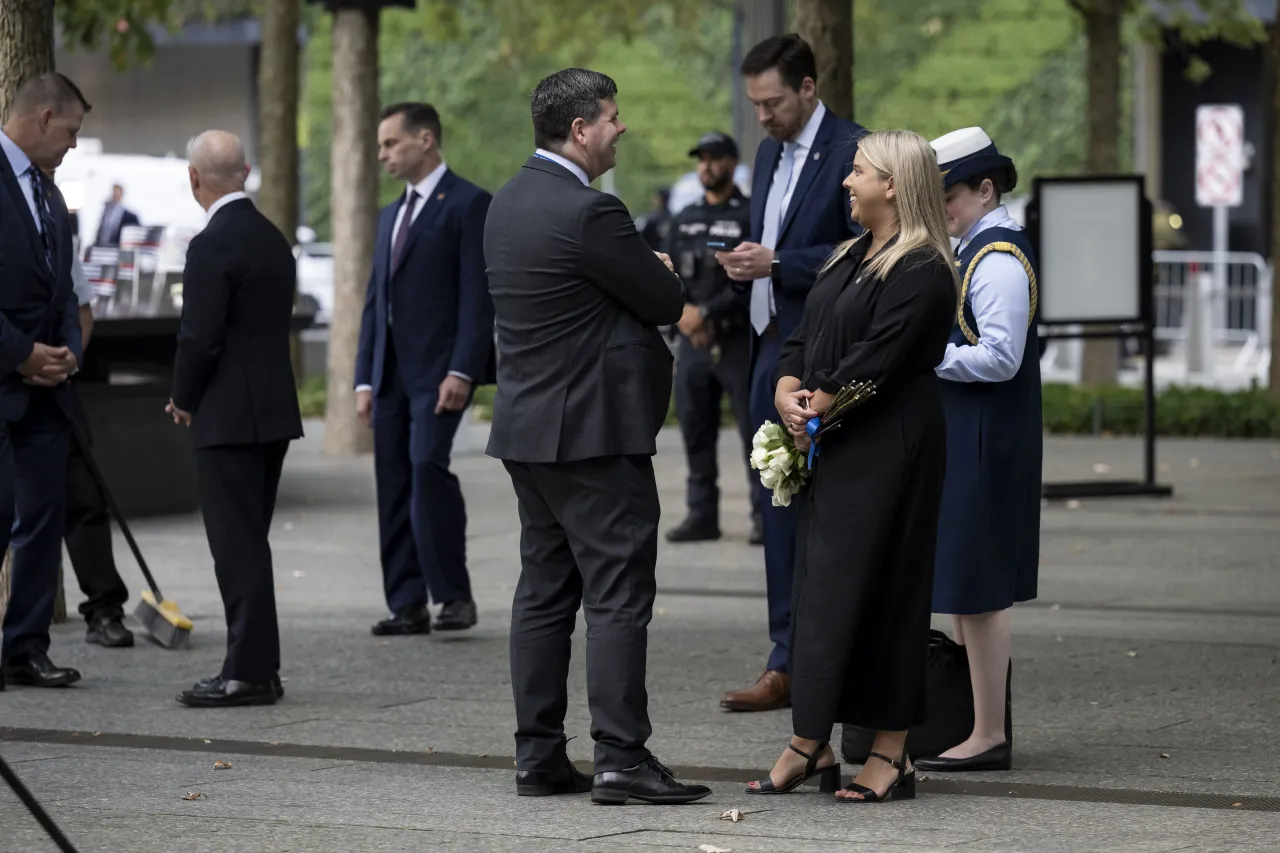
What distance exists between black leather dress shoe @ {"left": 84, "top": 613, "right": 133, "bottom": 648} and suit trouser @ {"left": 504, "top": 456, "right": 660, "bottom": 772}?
306cm

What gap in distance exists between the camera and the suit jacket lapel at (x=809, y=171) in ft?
24.5

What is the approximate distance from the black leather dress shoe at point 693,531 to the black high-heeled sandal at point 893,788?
19.3 feet

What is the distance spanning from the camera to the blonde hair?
5.86 metres

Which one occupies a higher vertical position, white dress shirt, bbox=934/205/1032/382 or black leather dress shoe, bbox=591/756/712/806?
white dress shirt, bbox=934/205/1032/382

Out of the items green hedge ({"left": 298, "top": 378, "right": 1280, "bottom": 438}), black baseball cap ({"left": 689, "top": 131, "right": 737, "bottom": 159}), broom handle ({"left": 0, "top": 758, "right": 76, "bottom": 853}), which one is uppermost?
black baseball cap ({"left": 689, "top": 131, "right": 737, "bottom": 159})

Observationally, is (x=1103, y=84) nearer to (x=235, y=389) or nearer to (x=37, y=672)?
(x=235, y=389)

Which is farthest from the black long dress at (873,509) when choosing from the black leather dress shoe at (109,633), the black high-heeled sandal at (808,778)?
the black leather dress shoe at (109,633)

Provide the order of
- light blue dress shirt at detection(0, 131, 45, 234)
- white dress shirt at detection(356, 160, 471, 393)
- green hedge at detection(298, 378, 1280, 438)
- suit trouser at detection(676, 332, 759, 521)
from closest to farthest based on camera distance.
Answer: light blue dress shirt at detection(0, 131, 45, 234), white dress shirt at detection(356, 160, 471, 393), suit trouser at detection(676, 332, 759, 521), green hedge at detection(298, 378, 1280, 438)

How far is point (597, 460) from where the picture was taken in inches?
238

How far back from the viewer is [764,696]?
7.45 meters

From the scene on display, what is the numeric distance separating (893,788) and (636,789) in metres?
0.70

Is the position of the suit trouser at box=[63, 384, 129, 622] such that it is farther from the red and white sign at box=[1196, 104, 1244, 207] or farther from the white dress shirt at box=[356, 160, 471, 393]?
the red and white sign at box=[1196, 104, 1244, 207]

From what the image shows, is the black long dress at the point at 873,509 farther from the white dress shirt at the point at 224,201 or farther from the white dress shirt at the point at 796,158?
the white dress shirt at the point at 224,201

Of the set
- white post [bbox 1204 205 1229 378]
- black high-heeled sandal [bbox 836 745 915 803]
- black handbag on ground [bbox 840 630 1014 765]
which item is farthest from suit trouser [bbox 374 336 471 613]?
white post [bbox 1204 205 1229 378]
